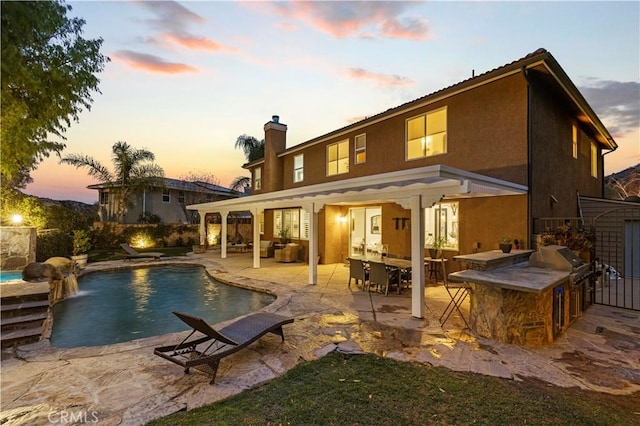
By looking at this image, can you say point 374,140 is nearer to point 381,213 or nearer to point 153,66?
point 381,213

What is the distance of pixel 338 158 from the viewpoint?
555 inches

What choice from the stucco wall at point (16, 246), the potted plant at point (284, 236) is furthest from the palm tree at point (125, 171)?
the stucco wall at point (16, 246)

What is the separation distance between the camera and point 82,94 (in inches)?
189

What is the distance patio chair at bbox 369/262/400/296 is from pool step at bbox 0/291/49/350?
23.5ft

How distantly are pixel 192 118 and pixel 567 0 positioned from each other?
637 inches

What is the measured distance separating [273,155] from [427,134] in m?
9.88

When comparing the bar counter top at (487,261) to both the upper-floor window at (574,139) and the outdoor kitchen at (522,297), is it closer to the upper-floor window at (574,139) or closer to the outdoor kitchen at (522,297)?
the outdoor kitchen at (522,297)

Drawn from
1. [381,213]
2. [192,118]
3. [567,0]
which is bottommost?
[381,213]

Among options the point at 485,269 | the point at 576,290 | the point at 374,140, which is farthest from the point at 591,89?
the point at 485,269

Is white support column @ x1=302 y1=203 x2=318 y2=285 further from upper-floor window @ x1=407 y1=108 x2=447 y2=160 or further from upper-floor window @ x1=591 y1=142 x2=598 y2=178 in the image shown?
upper-floor window @ x1=591 y1=142 x2=598 y2=178

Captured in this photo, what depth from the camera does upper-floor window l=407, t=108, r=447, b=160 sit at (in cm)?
1000

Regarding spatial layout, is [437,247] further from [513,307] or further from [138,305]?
[138,305]

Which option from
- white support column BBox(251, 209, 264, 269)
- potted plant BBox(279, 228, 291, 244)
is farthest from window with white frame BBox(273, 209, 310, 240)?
white support column BBox(251, 209, 264, 269)

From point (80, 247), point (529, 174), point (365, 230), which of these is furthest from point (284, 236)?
point (529, 174)
